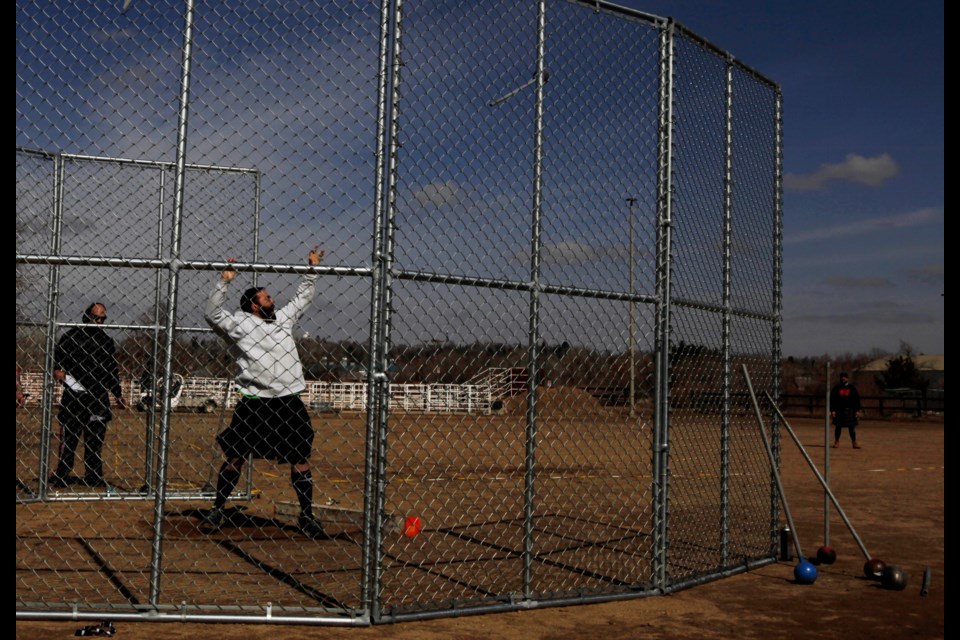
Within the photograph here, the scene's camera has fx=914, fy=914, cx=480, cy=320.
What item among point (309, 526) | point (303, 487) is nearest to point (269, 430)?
point (303, 487)

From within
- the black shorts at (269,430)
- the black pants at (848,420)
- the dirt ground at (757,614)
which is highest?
the black shorts at (269,430)

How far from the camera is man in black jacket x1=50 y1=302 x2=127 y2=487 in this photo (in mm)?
10047

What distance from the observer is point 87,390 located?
9.98 meters

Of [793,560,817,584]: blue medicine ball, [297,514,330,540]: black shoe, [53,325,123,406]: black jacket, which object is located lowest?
[793,560,817,584]: blue medicine ball

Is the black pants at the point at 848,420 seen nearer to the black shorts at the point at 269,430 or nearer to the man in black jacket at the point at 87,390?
the man in black jacket at the point at 87,390

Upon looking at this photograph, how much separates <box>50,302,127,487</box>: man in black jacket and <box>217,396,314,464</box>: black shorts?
317cm

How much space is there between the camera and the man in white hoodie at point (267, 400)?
7.05 m

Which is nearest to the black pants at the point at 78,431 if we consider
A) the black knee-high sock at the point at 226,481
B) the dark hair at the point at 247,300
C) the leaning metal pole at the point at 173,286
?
the black knee-high sock at the point at 226,481

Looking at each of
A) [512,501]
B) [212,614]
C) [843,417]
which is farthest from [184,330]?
[843,417]

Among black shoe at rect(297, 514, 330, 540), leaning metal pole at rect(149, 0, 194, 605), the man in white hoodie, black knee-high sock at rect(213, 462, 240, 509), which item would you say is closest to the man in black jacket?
black knee-high sock at rect(213, 462, 240, 509)

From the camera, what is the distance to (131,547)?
7.26 m

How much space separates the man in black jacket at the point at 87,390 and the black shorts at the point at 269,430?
125 inches

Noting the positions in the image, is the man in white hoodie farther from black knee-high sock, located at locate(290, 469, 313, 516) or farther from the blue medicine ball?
the blue medicine ball
